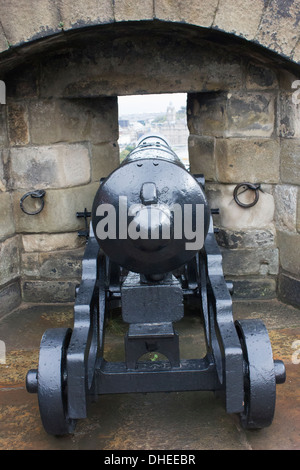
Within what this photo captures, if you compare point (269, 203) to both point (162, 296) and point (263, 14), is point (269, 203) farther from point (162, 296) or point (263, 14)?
point (162, 296)

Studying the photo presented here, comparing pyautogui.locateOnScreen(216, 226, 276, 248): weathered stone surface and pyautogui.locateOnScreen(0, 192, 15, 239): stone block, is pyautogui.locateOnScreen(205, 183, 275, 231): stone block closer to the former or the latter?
pyautogui.locateOnScreen(216, 226, 276, 248): weathered stone surface

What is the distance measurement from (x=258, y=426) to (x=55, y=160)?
2004mm

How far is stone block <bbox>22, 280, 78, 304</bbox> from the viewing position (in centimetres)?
353

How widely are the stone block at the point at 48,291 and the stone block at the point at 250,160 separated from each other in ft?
3.93

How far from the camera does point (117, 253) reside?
6.33 feet

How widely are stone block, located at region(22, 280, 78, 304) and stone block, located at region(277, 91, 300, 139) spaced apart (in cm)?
156

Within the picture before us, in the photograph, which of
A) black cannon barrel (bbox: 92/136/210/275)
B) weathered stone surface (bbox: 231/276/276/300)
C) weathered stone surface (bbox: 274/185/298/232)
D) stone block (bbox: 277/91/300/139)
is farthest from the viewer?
weathered stone surface (bbox: 231/276/276/300)

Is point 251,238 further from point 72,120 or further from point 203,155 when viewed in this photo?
point 72,120

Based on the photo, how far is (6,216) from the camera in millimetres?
3381

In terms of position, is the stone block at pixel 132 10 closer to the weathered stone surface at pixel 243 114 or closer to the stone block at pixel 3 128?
the weathered stone surface at pixel 243 114

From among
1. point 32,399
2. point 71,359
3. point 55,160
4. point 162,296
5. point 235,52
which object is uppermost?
point 235,52

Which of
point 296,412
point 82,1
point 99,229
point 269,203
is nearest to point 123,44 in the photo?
point 82,1

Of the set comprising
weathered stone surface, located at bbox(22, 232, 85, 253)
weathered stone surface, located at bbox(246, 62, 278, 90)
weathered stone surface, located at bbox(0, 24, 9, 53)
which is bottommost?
weathered stone surface, located at bbox(22, 232, 85, 253)

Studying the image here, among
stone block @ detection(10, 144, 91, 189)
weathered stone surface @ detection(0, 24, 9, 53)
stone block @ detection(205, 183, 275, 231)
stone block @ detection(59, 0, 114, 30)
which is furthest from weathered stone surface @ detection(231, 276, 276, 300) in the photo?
weathered stone surface @ detection(0, 24, 9, 53)
